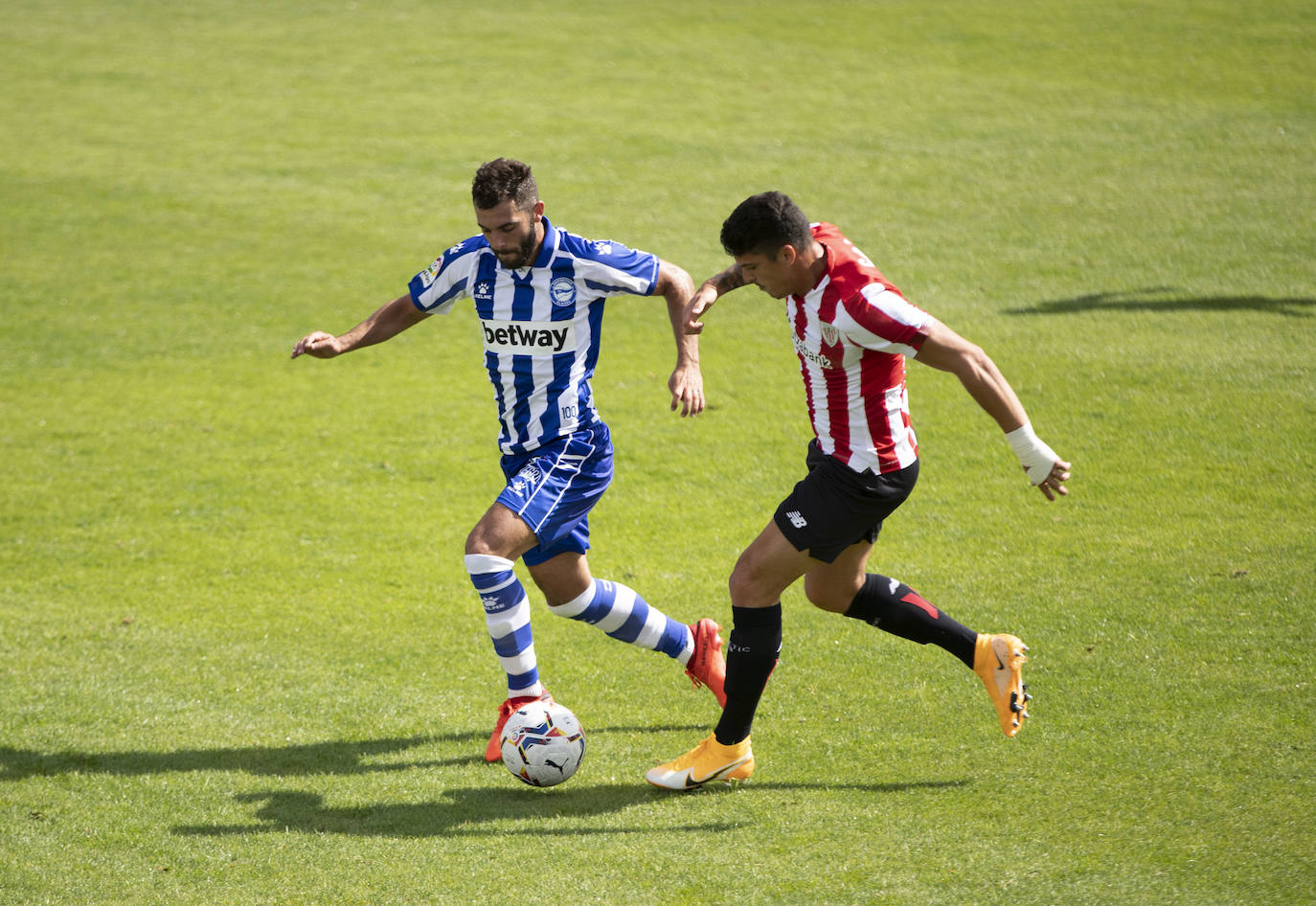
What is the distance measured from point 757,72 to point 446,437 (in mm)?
13448

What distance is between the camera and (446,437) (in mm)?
9414

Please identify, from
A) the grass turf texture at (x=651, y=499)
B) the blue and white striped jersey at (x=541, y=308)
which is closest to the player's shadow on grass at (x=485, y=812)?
the grass turf texture at (x=651, y=499)

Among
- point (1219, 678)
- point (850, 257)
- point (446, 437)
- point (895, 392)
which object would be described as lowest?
point (446, 437)

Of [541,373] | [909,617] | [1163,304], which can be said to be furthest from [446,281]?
[1163,304]

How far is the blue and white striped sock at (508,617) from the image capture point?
496 centimetres

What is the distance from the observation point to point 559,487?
5238 millimetres

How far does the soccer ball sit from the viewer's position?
484 cm

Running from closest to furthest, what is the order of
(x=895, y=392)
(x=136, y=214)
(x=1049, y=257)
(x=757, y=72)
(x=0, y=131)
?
(x=895, y=392)
(x=1049, y=257)
(x=136, y=214)
(x=0, y=131)
(x=757, y=72)

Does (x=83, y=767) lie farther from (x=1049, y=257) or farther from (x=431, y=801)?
(x=1049, y=257)

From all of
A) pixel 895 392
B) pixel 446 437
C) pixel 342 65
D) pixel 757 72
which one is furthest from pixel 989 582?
pixel 342 65

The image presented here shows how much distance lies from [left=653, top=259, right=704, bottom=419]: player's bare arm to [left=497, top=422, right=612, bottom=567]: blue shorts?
474 millimetres

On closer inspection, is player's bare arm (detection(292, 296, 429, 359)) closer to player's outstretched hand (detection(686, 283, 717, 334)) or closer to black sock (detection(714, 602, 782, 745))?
player's outstretched hand (detection(686, 283, 717, 334))

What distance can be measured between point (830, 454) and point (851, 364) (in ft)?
1.25

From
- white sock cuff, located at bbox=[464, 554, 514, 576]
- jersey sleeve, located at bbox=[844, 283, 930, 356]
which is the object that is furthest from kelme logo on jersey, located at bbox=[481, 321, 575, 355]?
jersey sleeve, located at bbox=[844, 283, 930, 356]
